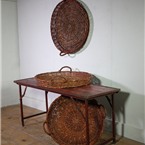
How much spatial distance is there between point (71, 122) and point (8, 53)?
2.52 m

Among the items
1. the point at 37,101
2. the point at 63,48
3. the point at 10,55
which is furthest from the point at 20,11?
the point at 37,101

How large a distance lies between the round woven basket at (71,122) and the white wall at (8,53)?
6.85ft

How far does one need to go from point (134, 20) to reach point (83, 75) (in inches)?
42.5

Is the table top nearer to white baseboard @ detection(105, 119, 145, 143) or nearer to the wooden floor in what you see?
white baseboard @ detection(105, 119, 145, 143)

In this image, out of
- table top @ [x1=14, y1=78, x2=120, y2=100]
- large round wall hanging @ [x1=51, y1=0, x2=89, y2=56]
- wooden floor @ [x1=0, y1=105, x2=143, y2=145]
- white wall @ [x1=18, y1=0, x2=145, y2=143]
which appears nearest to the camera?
table top @ [x1=14, y1=78, x2=120, y2=100]

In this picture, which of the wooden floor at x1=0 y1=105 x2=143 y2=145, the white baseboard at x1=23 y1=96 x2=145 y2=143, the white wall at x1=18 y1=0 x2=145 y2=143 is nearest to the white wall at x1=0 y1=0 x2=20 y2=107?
the wooden floor at x1=0 y1=105 x2=143 y2=145

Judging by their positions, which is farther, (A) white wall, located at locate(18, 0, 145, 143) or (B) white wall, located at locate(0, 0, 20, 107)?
(B) white wall, located at locate(0, 0, 20, 107)

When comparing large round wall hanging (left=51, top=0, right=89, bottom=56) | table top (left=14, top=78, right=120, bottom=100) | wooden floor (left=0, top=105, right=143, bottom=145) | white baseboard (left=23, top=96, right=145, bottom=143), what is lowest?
wooden floor (left=0, top=105, right=143, bottom=145)

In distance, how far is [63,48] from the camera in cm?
368

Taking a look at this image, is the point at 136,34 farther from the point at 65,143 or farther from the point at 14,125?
the point at 14,125

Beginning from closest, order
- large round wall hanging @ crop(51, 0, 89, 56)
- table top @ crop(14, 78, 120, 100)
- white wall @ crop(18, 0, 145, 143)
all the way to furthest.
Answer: table top @ crop(14, 78, 120, 100) → white wall @ crop(18, 0, 145, 143) → large round wall hanging @ crop(51, 0, 89, 56)

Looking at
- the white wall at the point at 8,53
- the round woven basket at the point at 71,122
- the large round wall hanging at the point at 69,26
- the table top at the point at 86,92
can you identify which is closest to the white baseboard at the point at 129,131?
the round woven basket at the point at 71,122

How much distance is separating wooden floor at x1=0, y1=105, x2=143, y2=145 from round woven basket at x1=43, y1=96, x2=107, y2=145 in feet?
0.58

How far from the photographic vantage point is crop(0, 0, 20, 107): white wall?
15.4 ft
